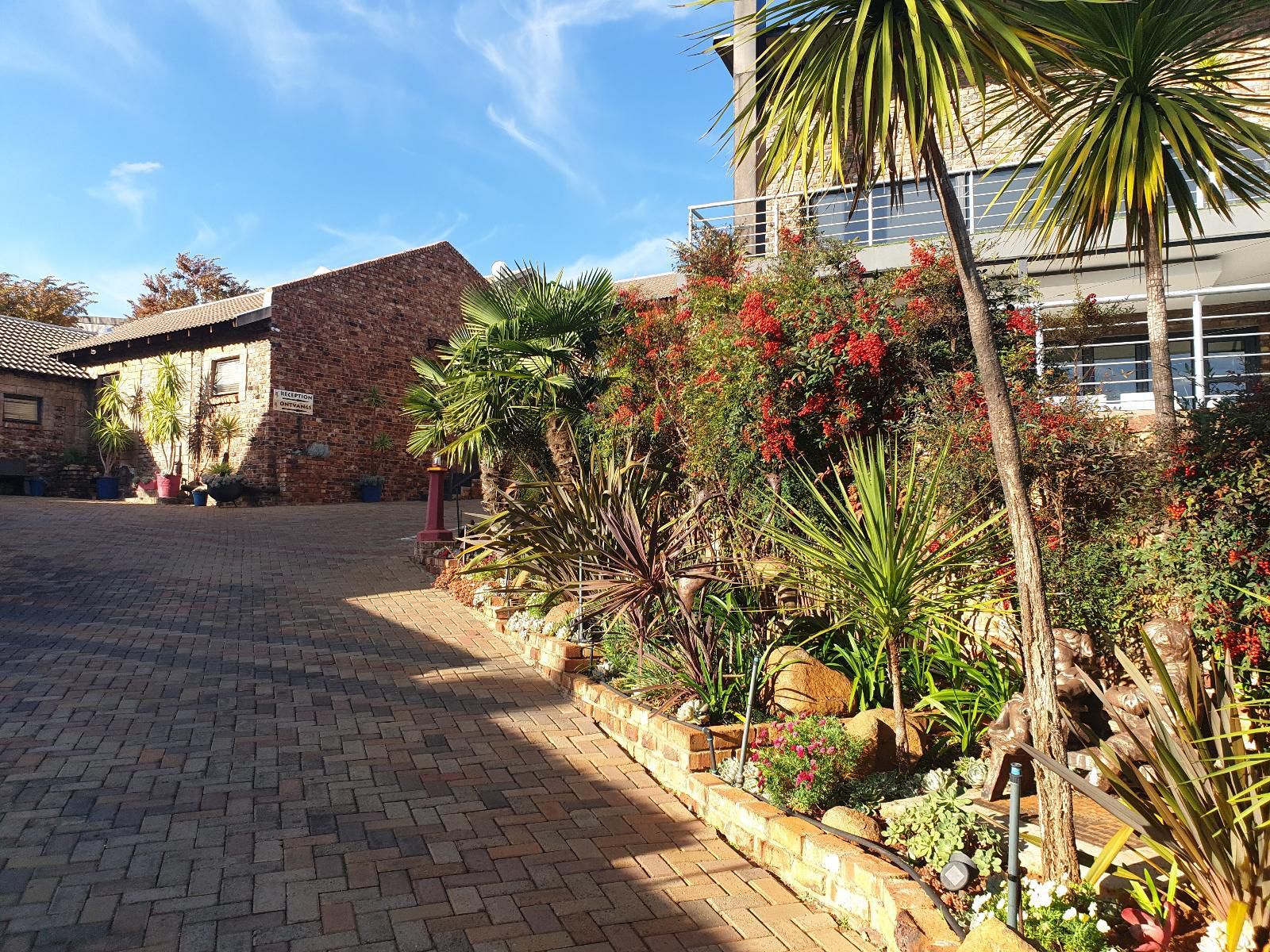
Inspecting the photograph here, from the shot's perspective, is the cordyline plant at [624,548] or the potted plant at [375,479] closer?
the cordyline plant at [624,548]

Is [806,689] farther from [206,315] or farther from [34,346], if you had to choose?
[34,346]

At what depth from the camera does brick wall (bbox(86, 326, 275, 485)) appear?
18.0 metres

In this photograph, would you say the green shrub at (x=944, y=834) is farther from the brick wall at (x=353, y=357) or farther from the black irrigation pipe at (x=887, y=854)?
the brick wall at (x=353, y=357)

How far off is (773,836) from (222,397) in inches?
733

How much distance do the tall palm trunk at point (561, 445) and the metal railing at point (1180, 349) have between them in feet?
14.0

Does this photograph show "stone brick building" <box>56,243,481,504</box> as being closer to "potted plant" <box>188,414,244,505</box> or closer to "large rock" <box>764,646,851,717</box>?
"potted plant" <box>188,414,244,505</box>

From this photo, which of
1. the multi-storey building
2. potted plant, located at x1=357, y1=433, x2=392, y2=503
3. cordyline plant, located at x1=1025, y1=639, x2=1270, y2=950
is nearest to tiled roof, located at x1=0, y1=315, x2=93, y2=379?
potted plant, located at x1=357, y1=433, x2=392, y2=503

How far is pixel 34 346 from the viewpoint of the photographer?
22.0m

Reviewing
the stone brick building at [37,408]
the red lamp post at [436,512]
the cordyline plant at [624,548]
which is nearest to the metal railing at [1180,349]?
the cordyline plant at [624,548]

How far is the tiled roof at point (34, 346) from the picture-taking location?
20.3 metres

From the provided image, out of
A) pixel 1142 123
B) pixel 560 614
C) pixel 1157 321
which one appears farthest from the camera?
pixel 560 614

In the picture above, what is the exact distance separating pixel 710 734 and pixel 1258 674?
8.14 ft

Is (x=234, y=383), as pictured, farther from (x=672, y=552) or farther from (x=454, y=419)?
(x=672, y=552)

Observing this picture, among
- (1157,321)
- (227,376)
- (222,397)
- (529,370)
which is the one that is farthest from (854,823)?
(227,376)
